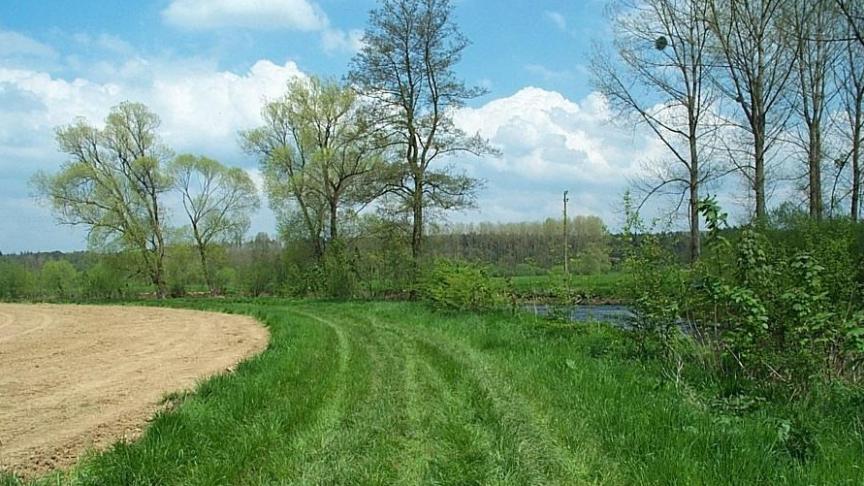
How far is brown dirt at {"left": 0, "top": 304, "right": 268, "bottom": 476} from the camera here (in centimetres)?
677

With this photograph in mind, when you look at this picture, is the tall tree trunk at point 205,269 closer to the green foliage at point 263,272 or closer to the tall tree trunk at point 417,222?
the green foliage at point 263,272

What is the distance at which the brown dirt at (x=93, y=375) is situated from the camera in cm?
677

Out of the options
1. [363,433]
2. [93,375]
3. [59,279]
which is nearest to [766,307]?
[363,433]

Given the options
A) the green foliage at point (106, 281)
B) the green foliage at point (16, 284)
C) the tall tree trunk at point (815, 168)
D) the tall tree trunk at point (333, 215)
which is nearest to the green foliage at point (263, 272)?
the tall tree trunk at point (333, 215)

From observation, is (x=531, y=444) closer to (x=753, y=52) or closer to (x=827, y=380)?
(x=827, y=380)

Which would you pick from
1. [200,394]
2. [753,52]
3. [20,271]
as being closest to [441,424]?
[200,394]

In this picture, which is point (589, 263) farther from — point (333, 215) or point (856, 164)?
point (333, 215)

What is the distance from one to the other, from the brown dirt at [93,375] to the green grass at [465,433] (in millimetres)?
865

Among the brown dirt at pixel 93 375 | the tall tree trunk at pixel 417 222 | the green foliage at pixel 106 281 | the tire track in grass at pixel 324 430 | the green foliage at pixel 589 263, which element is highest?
the tall tree trunk at pixel 417 222

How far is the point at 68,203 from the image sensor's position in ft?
140

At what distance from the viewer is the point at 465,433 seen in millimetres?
5980

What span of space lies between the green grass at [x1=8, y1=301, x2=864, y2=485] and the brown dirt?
87cm

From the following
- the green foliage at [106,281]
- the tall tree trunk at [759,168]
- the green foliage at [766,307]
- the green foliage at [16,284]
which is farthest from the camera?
the green foliage at [16,284]

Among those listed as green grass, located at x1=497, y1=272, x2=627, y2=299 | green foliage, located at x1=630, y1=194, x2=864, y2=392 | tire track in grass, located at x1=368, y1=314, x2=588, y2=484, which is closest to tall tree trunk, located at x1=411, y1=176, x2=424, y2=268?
green grass, located at x1=497, y1=272, x2=627, y2=299
